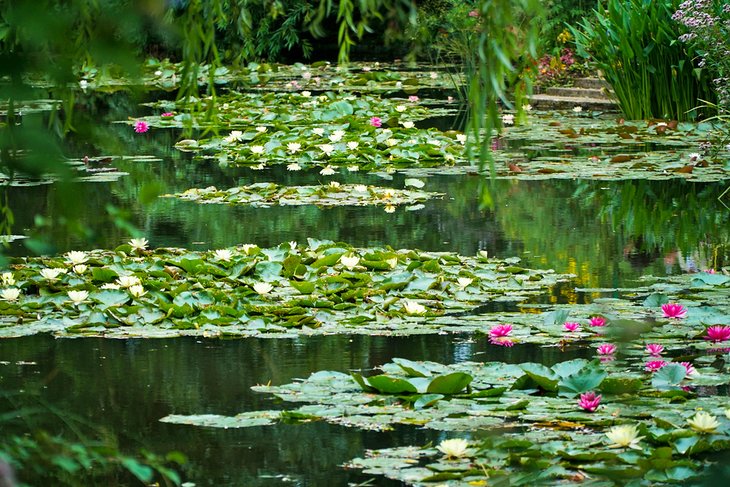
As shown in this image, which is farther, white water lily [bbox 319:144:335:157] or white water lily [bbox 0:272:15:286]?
white water lily [bbox 319:144:335:157]

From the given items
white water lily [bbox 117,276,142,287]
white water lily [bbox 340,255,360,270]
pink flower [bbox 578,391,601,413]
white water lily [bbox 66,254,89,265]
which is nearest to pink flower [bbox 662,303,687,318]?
pink flower [bbox 578,391,601,413]

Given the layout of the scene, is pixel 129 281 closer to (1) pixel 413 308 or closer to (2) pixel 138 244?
(2) pixel 138 244

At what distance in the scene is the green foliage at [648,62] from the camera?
10336 millimetres

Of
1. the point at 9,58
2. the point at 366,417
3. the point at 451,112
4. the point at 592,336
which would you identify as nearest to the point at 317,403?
the point at 366,417

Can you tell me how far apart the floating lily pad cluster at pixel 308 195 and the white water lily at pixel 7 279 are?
2326 mm

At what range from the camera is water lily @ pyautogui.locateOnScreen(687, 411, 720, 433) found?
2982mm

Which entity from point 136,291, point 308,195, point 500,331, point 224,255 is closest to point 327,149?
point 308,195

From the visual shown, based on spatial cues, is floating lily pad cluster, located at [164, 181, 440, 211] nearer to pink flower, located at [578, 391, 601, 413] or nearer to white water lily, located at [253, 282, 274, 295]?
white water lily, located at [253, 282, 274, 295]

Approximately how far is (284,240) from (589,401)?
2850mm

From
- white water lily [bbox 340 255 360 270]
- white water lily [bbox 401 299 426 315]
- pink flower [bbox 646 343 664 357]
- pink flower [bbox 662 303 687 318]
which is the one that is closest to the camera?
pink flower [bbox 646 343 664 357]

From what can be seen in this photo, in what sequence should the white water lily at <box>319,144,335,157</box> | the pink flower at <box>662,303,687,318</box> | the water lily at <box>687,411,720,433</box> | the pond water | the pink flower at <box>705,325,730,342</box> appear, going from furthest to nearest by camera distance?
the white water lily at <box>319,144,335,157</box> < the pink flower at <box>662,303,687,318</box> < the pink flower at <box>705,325,730,342</box> < the pond water < the water lily at <box>687,411,720,433</box>

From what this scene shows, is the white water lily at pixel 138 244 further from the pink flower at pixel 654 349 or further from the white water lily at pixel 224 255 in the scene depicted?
the pink flower at pixel 654 349

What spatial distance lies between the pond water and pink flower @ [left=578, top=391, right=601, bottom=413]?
399 mm

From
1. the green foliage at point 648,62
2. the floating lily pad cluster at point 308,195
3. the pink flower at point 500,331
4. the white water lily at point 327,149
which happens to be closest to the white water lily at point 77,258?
the pink flower at point 500,331
